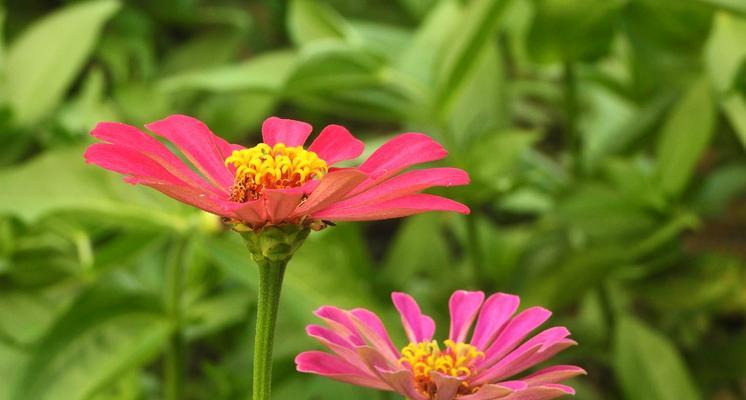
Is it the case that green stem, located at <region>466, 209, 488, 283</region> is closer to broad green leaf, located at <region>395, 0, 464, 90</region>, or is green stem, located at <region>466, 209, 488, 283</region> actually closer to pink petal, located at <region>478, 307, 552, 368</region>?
broad green leaf, located at <region>395, 0, 464, 90</region>

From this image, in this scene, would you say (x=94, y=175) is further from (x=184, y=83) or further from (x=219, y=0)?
(x=219, y=0)

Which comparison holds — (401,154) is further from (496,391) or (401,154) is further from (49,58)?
(49,58)

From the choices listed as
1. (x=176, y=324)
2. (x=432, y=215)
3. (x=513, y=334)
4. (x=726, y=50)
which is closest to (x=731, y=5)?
(x=726, y=50)

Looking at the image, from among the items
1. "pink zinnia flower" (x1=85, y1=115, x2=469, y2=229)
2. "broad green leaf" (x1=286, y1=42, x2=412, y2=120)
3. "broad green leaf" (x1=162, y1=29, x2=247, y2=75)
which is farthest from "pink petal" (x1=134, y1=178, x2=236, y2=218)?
"broad green leaf" (x1=162, y1=29, x2=247, y2=75)

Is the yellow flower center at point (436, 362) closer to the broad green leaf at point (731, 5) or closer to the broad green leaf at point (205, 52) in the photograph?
the broad green leaf at point (731, 5)

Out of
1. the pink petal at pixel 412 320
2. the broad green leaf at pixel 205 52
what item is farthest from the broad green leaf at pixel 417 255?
the pink petal at pixel 412 320

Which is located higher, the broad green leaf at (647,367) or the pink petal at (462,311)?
the broad green leaf at (647,367)
